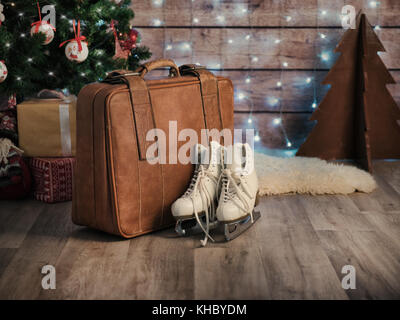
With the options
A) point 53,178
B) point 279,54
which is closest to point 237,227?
point 53,178

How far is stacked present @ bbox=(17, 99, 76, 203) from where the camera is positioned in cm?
187

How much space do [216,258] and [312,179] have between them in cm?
78

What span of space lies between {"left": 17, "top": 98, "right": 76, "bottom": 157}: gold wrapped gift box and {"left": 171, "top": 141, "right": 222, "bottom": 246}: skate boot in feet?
1.84

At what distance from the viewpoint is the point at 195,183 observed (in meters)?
1.60

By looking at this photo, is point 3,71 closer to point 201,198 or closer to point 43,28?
point 43,28

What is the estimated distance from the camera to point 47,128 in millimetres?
1903

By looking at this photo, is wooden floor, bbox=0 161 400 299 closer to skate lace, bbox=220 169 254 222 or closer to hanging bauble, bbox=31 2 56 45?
skate lace, bbox=220 169 254 222

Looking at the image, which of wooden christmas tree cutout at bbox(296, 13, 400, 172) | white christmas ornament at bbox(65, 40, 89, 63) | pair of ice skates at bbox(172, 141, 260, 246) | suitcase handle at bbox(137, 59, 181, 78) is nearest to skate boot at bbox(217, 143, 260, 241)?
pair of ice skates at bbox(172, 141, 260, 246)

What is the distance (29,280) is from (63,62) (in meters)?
1.07

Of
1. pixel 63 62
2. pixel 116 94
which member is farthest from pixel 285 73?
pixel 116 94

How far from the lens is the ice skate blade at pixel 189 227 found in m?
1.58

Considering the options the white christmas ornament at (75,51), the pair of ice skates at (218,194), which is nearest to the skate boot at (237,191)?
the pair of ice skates at (218,194)

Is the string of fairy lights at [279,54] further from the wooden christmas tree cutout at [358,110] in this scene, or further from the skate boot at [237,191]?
the skate boot at [237,191]

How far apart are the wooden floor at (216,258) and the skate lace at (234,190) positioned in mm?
112
